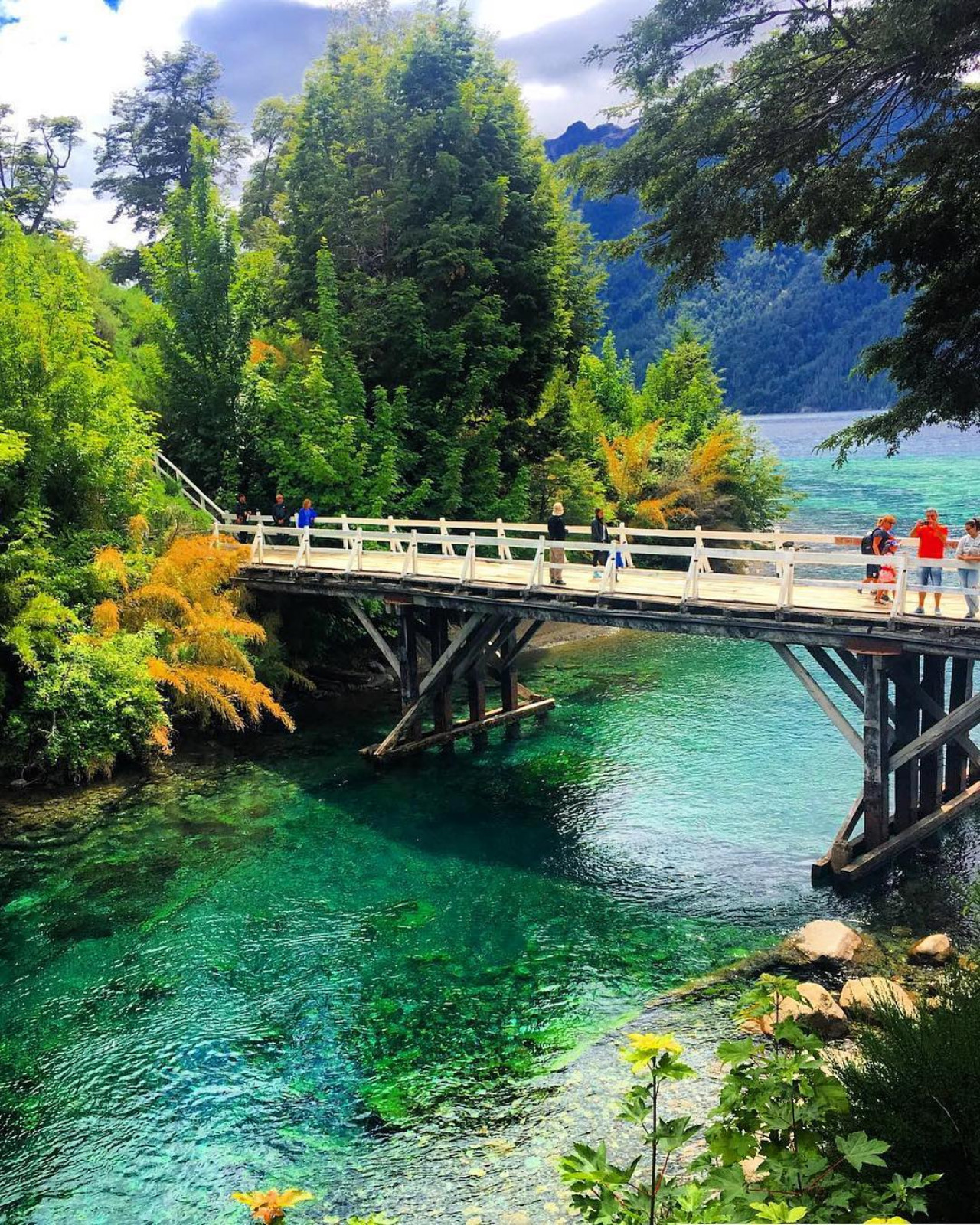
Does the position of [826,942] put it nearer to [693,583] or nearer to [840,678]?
[840,678]

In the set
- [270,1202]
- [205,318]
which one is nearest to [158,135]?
[205,318]

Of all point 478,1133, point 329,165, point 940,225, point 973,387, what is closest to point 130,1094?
point 478,1133

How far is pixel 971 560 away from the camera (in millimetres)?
13125

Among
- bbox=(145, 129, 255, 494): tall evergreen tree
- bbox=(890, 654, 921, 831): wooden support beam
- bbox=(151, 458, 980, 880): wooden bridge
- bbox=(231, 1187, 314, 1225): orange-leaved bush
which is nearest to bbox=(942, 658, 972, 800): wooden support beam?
bbox=(151, 458, 980, 880): wooden bridge

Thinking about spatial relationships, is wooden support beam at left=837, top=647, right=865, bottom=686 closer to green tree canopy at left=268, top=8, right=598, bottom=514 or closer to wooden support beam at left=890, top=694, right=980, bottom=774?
wooden support beam at left=890, top=694, right=980, bottom=774

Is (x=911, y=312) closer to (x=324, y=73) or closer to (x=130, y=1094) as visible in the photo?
(x=130, y=1094)

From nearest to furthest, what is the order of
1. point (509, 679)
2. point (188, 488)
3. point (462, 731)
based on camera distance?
1. point (462, 731)
2. point (509, 679)
3. point (188, 488)

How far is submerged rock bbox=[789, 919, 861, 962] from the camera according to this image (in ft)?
37.0

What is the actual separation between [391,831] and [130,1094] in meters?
7.03

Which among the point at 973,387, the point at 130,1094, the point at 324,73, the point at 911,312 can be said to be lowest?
the point at 130,1094

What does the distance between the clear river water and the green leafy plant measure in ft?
14.6

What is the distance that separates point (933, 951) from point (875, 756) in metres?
3.11

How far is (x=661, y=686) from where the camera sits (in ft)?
81.8

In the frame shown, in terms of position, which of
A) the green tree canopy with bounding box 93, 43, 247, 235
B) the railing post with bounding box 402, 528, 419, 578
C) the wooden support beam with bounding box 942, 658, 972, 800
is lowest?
the wooden support beam with bounding box 942, 658, 972, 800
